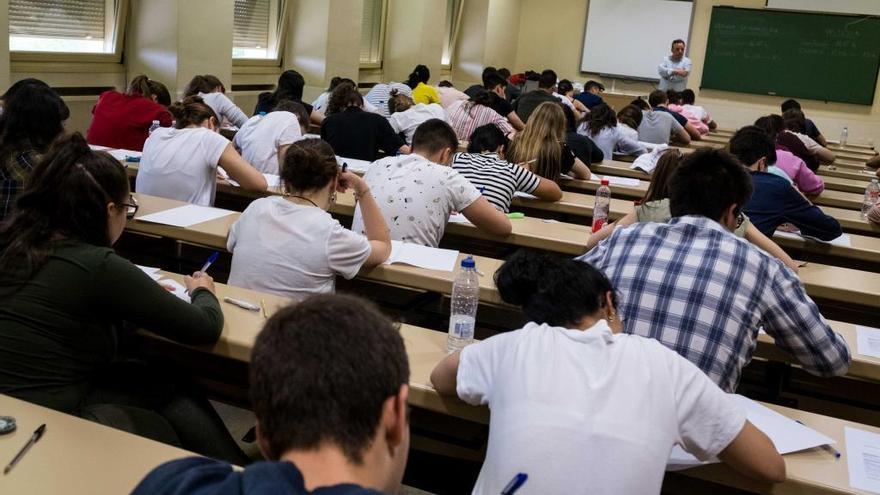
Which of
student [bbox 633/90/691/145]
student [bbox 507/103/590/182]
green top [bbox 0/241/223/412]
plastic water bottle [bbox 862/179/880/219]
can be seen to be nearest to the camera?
green top [bbox 0/241/223/412]

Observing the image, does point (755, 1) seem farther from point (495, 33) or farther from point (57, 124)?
point (57, 124)

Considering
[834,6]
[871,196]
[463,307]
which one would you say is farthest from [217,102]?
[834,6]

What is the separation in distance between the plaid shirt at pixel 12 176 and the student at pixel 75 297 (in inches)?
48.6

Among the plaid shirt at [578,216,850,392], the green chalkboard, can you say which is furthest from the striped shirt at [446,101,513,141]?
the green chalkboard

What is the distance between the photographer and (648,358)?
5.26ft

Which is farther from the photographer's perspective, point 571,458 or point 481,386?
point 481,386

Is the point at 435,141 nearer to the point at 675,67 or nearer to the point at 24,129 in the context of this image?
the point at 24,129

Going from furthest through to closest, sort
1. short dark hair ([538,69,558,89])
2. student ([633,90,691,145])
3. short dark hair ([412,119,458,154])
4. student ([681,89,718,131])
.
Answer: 1. student ([681,89,718,131])
2. short dark hair ([538,69,558,89])
3. student ([633,90,691,145])
4. short dark hair ([412,119,458,154])

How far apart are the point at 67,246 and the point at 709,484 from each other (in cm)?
187

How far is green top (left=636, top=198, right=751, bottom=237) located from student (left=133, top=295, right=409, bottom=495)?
2.39m

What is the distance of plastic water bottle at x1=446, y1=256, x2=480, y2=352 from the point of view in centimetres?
236

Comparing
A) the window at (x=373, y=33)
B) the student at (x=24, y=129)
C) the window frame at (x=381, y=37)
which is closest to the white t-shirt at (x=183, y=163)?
the student at (x=24, y=129)

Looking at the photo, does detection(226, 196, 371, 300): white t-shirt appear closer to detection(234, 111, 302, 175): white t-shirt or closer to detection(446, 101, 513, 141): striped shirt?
detection(234, 111, 302, 175): white t-shirt

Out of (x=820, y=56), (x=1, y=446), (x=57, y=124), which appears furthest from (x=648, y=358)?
(x=820, y=56)
